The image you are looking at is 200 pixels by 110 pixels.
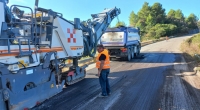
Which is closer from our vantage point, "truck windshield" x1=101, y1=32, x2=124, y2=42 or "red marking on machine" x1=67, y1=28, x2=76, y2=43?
"red marking on machine" x1=67, y1=28, x2=76, y2=43

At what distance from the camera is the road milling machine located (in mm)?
4332

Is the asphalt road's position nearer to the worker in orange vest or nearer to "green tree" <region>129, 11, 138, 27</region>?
the worker in orange vest

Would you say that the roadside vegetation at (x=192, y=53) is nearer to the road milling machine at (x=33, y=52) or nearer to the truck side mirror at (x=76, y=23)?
the truck side mirror at (x=76, y=23)

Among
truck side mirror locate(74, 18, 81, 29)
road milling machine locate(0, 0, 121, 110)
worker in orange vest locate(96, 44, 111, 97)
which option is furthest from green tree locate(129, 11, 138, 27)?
worker in orange vest locate(96, 44, 111, 97)

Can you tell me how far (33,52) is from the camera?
501 centimetres

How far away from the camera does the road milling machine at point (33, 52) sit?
4.33 metres

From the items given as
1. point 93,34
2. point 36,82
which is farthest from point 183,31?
point 36,82

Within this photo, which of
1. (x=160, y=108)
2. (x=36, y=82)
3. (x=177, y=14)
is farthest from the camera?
(x=177, y=14)

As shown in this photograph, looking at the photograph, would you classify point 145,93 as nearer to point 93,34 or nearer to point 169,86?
point 169,86

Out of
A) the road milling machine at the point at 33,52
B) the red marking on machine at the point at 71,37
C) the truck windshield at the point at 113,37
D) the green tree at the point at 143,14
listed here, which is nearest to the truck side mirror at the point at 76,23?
the road milling machine at the point at 33,52

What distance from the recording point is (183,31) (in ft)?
231

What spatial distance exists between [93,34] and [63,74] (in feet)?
9.17

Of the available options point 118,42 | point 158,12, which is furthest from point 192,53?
point 158,12

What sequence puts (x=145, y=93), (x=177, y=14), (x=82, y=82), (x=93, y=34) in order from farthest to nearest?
(x=177, y=14) < (x=93, y=34) < (x=82, y=82) < (x=145, y=93)
